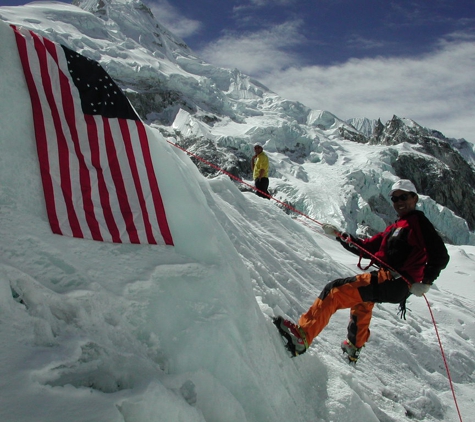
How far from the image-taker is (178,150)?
15.2 feet

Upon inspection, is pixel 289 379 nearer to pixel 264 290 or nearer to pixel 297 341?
pixel 297 341

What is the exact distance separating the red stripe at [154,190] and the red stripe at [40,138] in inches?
28.1

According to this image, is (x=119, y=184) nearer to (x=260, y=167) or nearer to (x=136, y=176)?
(x=136, y=176)

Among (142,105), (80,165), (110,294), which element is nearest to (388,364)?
(110,294)

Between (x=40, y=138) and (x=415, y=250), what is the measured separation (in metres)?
3.18

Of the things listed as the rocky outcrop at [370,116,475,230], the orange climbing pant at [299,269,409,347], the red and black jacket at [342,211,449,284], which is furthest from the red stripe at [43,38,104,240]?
the rocky outcrop at [370,116,475,230]

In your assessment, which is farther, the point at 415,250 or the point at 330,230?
the point at 330,230

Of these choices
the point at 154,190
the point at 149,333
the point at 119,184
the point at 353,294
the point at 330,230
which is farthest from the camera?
the point at 330,230

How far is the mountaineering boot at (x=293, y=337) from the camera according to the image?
2994 millimetres

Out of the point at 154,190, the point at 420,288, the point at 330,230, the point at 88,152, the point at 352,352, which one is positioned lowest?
the point at 352,352

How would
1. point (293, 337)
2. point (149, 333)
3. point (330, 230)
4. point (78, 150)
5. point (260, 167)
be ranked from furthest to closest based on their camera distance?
point (260, 167) < point (330, 230) < point (293, 337) < point (78, 150) < point (149, 333)

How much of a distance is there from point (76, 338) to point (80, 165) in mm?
1268

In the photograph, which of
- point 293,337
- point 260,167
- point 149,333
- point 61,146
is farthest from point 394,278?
point 260,167

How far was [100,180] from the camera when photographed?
8.59 feet
